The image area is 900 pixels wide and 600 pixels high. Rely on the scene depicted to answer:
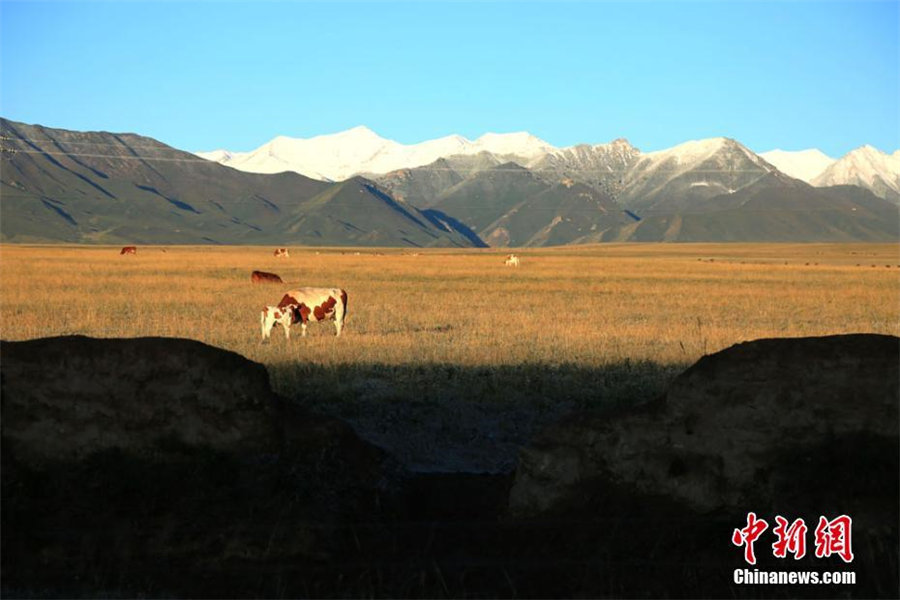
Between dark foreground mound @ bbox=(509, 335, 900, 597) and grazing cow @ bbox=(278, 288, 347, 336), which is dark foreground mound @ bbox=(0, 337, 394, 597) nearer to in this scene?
dark foreground mound @ bbox=(509, 335, 900, 597)

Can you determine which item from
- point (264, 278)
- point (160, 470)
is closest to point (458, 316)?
point (264, 278)

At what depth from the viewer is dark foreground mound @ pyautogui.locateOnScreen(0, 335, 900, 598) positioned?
30.6ft

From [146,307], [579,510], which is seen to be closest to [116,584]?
[579,510]

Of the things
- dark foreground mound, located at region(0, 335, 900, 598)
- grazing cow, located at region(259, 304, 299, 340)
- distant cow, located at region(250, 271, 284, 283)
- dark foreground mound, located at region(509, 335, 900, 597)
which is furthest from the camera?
distant cow, located at region(250, 271, 284, 283)

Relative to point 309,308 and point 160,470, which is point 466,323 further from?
point 160,470

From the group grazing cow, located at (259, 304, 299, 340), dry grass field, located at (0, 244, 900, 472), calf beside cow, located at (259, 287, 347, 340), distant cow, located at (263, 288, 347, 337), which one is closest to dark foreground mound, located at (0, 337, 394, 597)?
dry grass field, located at (0, 244, 900, 472)

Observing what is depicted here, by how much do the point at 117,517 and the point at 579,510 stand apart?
4370 millimetres

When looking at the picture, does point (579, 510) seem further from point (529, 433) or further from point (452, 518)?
point (529, 433)

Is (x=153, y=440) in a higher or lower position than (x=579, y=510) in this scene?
higher

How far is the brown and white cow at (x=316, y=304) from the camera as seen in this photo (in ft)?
92.0

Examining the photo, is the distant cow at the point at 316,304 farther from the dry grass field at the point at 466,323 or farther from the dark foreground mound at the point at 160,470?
the dark foreground mound at the point at 160,470

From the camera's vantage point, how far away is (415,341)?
25969mm

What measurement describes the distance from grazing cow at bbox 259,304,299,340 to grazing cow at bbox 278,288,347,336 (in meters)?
0.38

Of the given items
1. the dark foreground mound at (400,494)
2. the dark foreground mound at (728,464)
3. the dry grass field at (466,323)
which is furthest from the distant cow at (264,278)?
the dark foreground mound at (728,464)
